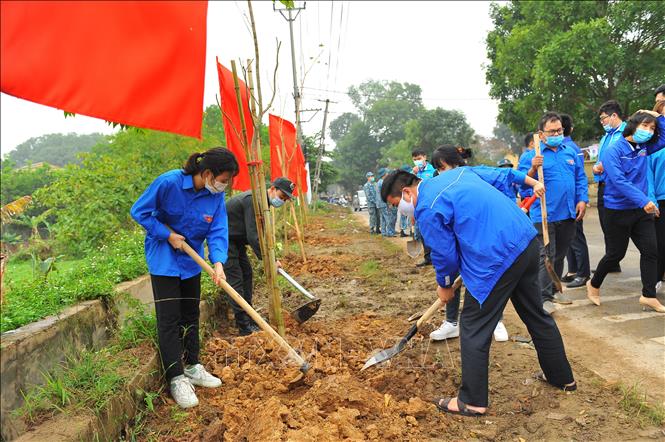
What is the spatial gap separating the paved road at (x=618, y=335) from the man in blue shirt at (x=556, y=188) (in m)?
0.37

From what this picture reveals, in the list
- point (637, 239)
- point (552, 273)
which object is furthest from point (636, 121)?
point (552, 273)

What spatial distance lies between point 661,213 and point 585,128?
1161cm

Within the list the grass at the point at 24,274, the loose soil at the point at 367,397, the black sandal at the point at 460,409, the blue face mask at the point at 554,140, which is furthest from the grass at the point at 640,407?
the grass at the point at 24,274

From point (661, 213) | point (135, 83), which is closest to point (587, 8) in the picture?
point (661, 213)

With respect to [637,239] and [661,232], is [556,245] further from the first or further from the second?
[661,232]

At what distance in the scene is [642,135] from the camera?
4203mm

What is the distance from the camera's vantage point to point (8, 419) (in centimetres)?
221

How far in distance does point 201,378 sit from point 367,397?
117 centimetres

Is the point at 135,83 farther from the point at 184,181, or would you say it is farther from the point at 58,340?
the point at 58,340

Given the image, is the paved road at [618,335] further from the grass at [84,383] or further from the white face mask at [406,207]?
the grass at [84,383]

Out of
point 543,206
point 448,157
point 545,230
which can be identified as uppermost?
point 448,157

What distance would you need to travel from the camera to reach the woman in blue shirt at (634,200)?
13.8ft

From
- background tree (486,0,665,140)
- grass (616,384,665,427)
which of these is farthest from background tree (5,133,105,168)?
grass (616,384,665,427)

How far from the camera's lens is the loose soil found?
8.43 ft
